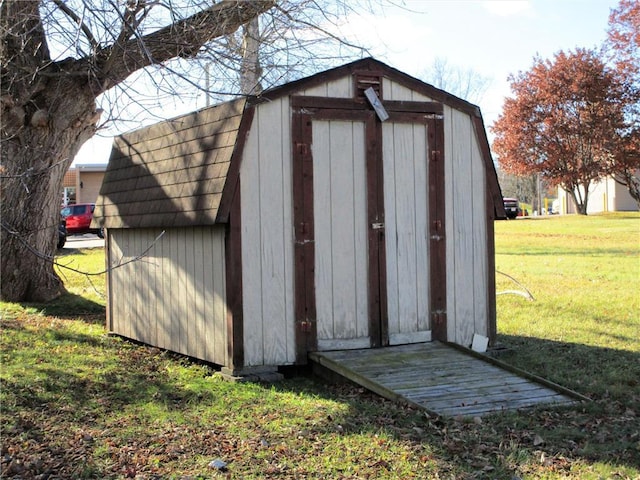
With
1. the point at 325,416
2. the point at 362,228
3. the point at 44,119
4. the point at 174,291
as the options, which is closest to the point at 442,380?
the point at 325,416

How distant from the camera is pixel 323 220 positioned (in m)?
8.29

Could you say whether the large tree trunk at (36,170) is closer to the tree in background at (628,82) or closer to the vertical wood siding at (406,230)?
the vertical wood siding at (406,230)

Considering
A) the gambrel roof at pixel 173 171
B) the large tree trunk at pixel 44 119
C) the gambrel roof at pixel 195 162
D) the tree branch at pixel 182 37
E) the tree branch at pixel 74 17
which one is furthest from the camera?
the large tree trunk at pixel 44 119

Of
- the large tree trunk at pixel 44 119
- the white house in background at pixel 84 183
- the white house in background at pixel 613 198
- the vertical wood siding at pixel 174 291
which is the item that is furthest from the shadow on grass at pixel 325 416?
the white house in background at pixel 613 198

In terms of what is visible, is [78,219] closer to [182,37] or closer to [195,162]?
[182,37]

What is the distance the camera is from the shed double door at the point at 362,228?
8211 millimetres

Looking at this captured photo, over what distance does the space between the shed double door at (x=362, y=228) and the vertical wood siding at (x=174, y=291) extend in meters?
0.90

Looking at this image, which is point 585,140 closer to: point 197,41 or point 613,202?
point 613,202

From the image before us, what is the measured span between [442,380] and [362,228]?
2003 millimetres

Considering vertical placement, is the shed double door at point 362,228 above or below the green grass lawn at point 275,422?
above

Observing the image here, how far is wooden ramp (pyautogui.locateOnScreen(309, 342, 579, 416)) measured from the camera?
6.69 meters

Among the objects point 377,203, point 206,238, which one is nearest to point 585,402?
point 377,203

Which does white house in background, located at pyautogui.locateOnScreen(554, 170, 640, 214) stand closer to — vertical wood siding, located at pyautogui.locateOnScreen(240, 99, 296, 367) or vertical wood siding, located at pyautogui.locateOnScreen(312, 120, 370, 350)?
vertical wood siding, located at pyautogui.locateOnScreen(312, 120, 370, 350)

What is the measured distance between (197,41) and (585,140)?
34.7 m
